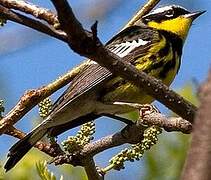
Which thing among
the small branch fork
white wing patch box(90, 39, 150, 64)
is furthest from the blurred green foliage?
white wing patch box(90, 39, 150, 64)

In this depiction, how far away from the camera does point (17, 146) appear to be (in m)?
2.21

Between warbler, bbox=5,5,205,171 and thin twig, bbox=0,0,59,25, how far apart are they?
1.07 m

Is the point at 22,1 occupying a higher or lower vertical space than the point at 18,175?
higher

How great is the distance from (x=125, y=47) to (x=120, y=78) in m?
0.47

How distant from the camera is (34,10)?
1.11 meters

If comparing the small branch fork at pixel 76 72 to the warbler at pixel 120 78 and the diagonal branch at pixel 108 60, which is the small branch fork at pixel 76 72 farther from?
the warbler at pixel 120 78

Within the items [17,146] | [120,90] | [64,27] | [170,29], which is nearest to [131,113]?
[120,90]

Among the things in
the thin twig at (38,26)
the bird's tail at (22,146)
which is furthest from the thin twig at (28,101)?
the thin twig at (38,26)

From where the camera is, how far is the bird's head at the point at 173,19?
11.9 ft

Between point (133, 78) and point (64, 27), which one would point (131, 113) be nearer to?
point (133, 78)

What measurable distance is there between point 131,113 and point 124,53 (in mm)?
580

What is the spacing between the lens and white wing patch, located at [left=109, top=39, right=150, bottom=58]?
328 cm

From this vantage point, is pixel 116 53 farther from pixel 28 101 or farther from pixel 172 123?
pixel 172 123

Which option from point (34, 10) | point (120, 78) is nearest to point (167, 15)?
point (120, 78)
